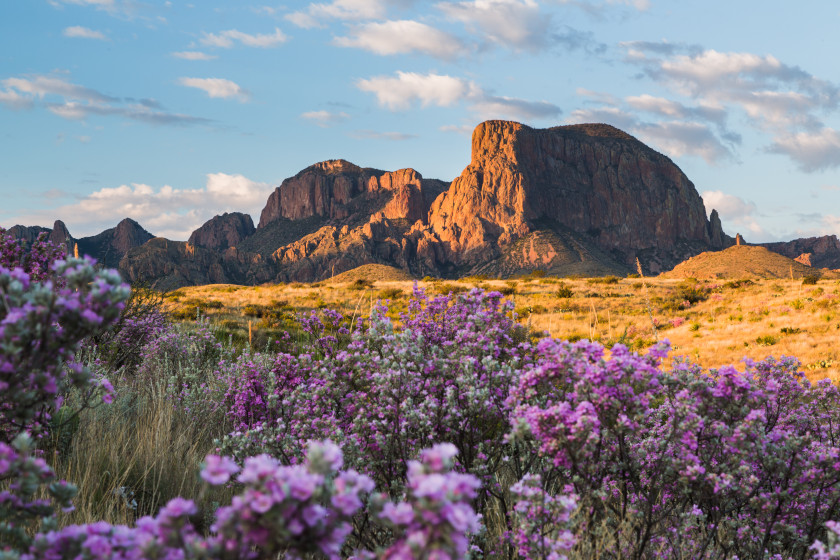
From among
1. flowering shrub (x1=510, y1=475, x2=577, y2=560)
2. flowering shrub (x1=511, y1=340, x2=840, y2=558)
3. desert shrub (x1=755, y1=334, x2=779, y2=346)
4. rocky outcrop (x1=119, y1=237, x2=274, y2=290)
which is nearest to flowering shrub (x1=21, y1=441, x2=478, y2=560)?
flowering shrub (x1=510, y1=475, x2=577, y2=560)

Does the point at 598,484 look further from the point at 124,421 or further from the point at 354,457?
the point at 124,421

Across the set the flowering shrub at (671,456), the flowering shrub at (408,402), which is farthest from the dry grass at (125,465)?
the flowering shrub at (671,456)

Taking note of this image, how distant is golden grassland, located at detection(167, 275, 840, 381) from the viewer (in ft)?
57.1

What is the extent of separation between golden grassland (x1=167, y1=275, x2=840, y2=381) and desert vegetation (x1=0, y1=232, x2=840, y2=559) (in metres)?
3.55

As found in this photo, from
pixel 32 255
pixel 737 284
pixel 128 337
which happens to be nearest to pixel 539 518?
pixel 32 255

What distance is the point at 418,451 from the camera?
159 inches

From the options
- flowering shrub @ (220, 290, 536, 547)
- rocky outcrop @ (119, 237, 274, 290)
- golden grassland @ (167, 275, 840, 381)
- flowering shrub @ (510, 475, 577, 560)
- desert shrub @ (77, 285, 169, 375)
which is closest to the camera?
flowering shrub @ (510, 475, 577, 560)

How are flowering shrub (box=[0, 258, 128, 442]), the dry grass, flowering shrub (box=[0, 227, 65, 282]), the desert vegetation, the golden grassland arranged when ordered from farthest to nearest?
the golden grassland
flowering shrub (box=[0, 227, 65, 282])
the dry grass
flowering shrub (box=[0, 258, 128, 442])
the desert vegetation

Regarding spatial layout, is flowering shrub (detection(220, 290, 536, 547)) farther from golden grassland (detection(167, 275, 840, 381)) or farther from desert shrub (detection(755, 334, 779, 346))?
desert shrub (detection(755, 334, 779, 346))

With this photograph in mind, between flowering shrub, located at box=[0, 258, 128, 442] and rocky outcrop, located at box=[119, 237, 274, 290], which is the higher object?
rocky outcrop, located at box=[119, 237, 274, 290]

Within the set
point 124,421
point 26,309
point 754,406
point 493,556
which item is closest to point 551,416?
point 493,556

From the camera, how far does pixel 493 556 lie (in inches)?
150

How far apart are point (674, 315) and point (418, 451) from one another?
29.7 metres

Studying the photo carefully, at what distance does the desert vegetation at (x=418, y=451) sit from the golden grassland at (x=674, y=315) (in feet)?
11.6
